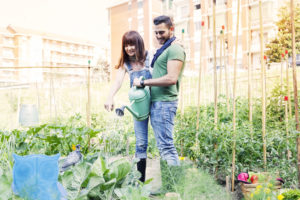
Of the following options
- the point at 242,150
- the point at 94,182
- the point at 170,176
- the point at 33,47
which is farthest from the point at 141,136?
the point at 33,47

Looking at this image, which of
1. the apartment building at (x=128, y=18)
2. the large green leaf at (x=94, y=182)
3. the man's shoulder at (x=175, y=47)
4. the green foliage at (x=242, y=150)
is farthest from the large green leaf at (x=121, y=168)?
the apartment building at (x=128, y=18)

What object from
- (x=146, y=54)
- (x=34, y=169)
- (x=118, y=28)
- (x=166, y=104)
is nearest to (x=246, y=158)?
(x=166, y=104)

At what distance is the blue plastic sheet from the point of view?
1.10 m

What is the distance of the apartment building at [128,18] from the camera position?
1917 centimetres

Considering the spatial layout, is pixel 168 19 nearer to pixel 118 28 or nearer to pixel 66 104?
pixel 66 104

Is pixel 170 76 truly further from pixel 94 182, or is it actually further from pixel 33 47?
pixel 33 47

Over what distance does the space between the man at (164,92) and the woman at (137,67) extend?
10 centimetres

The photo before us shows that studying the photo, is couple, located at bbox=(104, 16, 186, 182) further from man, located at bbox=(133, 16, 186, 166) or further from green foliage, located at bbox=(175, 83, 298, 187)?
green foliage, located at bbox=(175, 83, 298, 187)

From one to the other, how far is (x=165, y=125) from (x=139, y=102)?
0.21 m

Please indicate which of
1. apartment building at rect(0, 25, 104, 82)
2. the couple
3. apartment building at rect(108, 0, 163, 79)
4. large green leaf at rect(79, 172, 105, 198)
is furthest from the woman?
apartment building at rect(0, 25, 104, 82)

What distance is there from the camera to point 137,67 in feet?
6.30

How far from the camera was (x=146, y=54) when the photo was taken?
6.26ft

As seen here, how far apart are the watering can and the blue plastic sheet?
Answer: 0.70 meters

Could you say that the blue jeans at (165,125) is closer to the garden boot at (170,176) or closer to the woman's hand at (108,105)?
the garden boot at (170,176)
